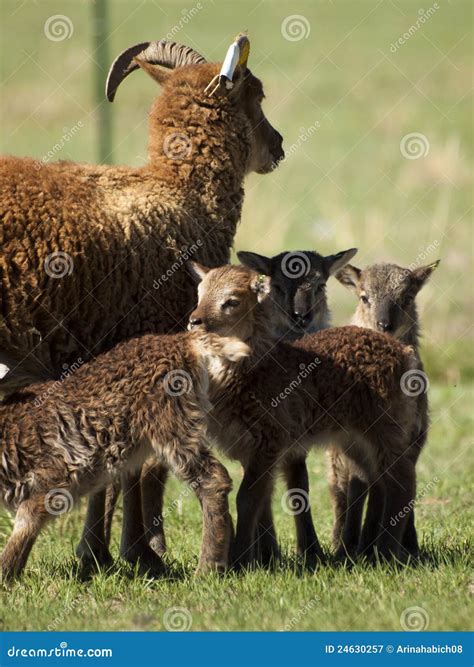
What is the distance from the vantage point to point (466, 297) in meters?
18.5

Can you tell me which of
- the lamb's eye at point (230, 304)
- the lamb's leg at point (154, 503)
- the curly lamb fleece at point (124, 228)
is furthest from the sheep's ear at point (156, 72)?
the lamb's leg at point (154, 503)

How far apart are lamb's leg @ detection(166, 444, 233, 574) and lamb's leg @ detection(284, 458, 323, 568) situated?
76 cm

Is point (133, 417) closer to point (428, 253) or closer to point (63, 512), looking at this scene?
point (63, 512)

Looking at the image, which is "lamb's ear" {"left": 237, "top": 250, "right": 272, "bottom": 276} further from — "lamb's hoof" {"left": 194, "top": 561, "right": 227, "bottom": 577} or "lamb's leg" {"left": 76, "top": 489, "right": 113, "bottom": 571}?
"lamb's hoof" {"left": 194, "top": 561, "right": 227, "bottom": 577}

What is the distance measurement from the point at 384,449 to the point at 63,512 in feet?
6.94

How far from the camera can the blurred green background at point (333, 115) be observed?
19484 millimetres

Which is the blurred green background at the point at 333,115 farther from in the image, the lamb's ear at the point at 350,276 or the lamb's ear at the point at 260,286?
the lamb's ear at the point at 260,286

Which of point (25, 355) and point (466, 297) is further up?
point (466, 297)

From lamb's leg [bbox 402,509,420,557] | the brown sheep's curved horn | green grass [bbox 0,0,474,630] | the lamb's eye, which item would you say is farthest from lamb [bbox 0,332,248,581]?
the brown sheep's curved horn

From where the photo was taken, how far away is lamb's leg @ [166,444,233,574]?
689cm

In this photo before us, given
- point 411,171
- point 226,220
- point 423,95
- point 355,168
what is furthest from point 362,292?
point 423,95

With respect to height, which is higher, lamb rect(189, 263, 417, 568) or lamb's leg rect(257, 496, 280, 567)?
lamb rect(189, 263, 417, 568)

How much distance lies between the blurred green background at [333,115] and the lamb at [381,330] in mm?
6315

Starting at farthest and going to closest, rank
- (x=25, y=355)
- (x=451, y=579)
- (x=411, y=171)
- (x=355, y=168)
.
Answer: (x=355, y=168)
(x=411, y=171)
(x=25, y=355)
(x=451, y=579)
